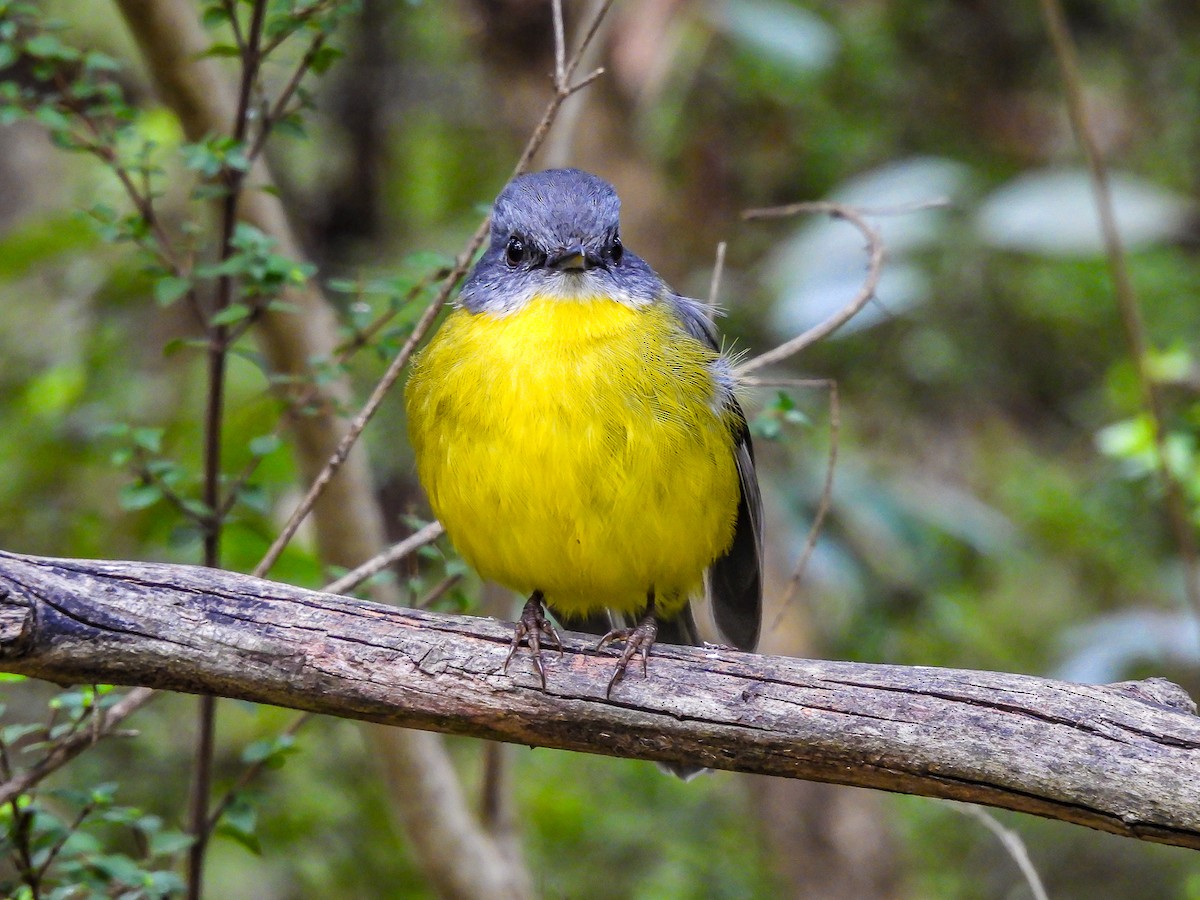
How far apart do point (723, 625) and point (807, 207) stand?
4.27 feet

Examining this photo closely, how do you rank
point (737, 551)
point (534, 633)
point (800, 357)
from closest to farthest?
point (534, 633)
point (737, 551)
point (800, 357)

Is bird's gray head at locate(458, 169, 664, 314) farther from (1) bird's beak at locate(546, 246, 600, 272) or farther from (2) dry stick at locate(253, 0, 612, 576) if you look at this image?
(2) dry stick at locate(253, 0, 612, 576)

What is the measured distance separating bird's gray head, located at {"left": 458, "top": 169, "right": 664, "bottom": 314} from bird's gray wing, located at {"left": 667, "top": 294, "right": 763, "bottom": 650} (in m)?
0.23

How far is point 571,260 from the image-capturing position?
3238 mm

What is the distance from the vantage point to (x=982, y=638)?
6703 mm

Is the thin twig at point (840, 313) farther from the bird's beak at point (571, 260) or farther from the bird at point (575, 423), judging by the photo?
the bird's beak at point (571, 260)

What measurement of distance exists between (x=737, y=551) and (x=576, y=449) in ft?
3.27

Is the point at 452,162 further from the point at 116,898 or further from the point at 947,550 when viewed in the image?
the point at 116,898

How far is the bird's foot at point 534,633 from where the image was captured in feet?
8.80

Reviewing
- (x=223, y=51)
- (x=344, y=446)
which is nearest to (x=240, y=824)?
(x=344, y=446)

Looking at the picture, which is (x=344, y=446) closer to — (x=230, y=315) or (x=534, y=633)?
(x=230, y=315)

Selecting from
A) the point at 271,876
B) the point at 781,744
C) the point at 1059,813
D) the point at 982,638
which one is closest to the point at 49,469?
the point at 271,876

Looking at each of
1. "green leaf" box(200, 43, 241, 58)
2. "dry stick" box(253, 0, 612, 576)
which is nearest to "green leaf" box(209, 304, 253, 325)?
"dry stick" box(253, 0, 612, 576)

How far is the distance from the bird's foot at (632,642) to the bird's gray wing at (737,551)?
564mm
